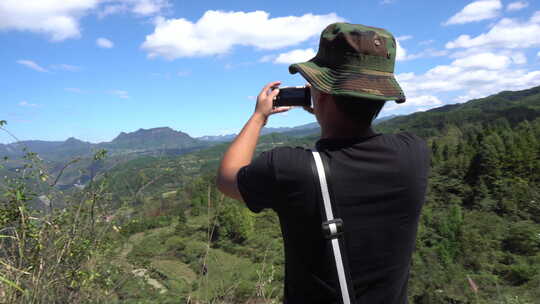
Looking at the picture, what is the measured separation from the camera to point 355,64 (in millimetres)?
1198

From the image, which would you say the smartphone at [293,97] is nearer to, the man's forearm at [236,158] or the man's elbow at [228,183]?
the man's forearm at [236,158]

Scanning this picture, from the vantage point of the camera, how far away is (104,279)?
320 cm

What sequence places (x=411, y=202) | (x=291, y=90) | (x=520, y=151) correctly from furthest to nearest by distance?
(x=520, y=151) < (x=291, y=90) < (x=411, y=202)

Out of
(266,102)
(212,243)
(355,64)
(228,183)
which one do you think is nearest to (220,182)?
(228,183)

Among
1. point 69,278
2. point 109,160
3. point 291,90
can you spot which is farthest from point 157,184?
point 291,90

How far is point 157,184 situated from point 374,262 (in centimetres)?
243

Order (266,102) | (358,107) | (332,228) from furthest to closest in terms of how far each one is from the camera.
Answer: (266,102) < (358,107) < (332,228)

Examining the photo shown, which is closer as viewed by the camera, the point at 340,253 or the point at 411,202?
the point at 340,253

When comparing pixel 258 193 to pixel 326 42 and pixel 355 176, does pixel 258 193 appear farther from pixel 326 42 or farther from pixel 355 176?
pixel 326 42

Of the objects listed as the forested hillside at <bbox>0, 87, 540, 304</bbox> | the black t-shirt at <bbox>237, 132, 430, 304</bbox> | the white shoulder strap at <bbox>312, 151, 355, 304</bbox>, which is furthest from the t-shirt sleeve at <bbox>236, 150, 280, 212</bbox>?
the forested hillside at <bbox>0, 87, 540, 304</bbox>

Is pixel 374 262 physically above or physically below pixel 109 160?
below

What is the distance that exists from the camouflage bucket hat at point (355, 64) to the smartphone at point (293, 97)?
0.22m

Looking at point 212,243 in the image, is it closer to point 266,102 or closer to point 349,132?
point 266,102

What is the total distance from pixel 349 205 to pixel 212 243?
827 inches
